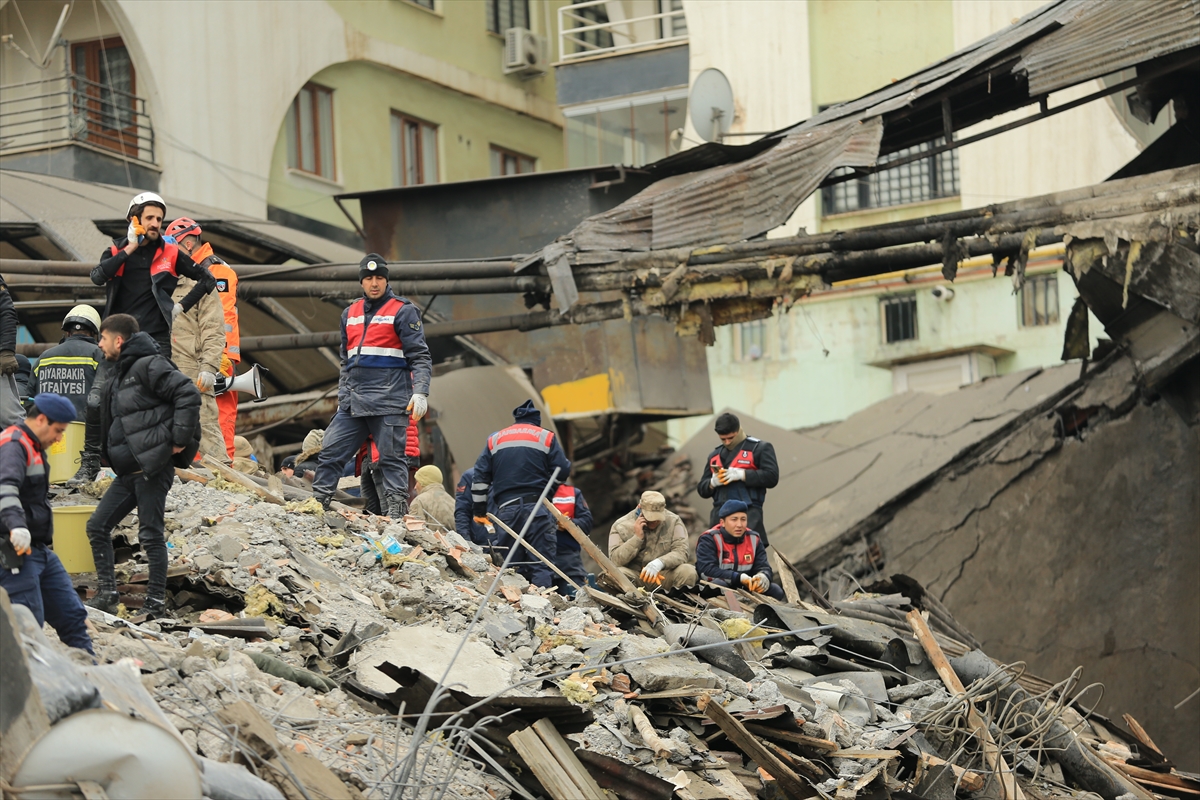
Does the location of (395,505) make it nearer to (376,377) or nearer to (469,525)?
(469,525)

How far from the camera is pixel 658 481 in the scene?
19953 millimetres

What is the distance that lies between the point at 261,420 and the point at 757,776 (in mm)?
9012

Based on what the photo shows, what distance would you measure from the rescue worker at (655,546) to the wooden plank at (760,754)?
10.3 feet

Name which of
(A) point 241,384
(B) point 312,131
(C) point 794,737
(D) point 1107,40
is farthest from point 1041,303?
(C) point 794,737

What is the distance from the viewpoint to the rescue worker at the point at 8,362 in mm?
9555

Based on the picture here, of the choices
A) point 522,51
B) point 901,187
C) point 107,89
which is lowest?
point 901,187

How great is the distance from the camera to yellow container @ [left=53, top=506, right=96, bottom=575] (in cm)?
838

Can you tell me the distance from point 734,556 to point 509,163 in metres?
20.4

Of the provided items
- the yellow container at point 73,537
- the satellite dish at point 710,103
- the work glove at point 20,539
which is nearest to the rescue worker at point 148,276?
the yellow container at point 73,537

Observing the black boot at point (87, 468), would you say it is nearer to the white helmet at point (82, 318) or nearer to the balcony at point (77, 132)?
the white helmet at point (82, 318)

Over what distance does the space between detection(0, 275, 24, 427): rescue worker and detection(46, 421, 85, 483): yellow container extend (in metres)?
0.33

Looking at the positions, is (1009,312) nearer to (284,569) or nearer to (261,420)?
Result: (261,420)

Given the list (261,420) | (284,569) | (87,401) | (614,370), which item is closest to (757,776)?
(284,569)

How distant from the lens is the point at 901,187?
24781 millimetres
